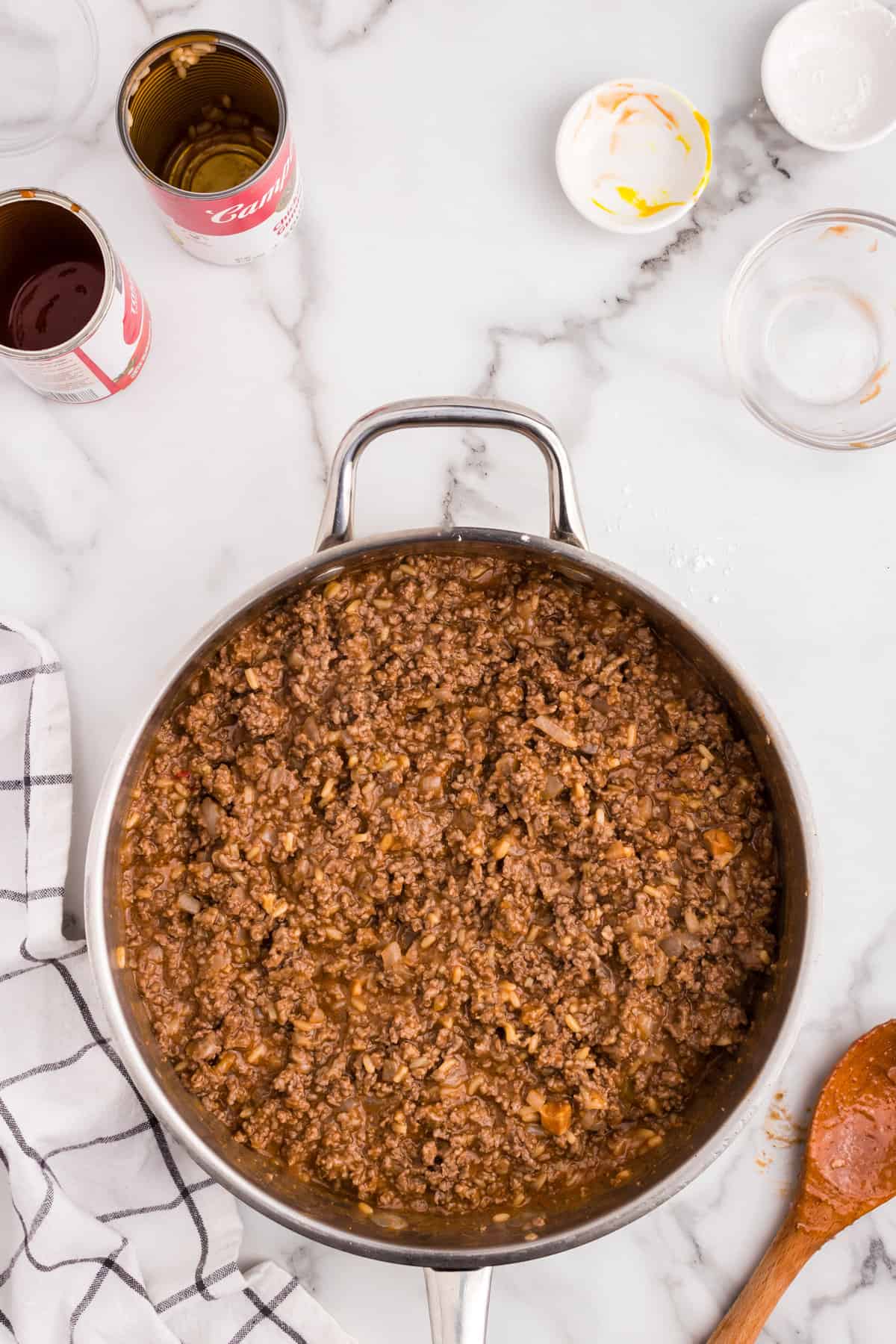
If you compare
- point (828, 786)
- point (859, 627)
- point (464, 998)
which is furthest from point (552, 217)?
point (464, 998)

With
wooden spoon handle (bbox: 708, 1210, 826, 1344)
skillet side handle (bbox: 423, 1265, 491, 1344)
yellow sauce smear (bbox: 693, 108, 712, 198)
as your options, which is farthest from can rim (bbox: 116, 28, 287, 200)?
wooden spoon handle (bbox: 708, 1210, 826, 1344)

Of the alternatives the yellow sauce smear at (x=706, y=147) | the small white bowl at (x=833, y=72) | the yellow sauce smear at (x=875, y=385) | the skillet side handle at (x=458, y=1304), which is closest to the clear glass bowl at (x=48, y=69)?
the yellow sauce smear at (x=706, y=147)

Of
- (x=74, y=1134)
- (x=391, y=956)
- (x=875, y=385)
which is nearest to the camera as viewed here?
(x=391, y=956)

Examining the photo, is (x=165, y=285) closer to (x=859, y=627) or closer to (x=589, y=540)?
(x=589, y=540)

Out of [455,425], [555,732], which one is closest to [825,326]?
[455,425]

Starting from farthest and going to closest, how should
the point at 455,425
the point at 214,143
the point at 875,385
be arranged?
the point at 875,385, the point at 214,143, the point at 455,425

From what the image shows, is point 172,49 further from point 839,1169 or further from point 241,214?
point 839,1169

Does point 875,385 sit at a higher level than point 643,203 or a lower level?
lower

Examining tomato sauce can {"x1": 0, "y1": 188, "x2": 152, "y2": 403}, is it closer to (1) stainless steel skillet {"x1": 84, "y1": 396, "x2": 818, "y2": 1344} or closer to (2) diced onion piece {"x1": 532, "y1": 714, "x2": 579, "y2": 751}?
(1) stainless steel skillet {"x1": 84, "y1": 396, "x2": 818, "y2": 1344}
